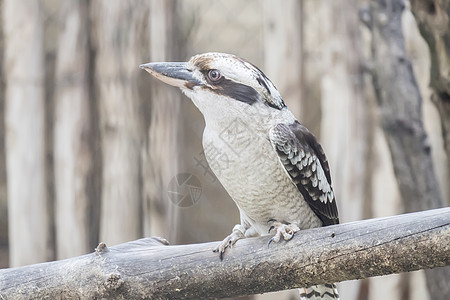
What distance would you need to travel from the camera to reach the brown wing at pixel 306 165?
2.28m

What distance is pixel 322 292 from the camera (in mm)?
2537

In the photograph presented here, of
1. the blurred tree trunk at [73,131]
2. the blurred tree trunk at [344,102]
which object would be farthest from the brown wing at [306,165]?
the blurred tree trunk at [73,131]

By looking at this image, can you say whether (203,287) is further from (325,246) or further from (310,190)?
(310,190)

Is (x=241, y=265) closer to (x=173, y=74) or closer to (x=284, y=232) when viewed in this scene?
(x=284, y=232)

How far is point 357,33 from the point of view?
4.16 metres

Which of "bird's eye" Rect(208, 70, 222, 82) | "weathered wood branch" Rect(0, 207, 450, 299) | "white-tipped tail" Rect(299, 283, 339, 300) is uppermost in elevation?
"bird's eye" Rect(208, 70, 222, 82)

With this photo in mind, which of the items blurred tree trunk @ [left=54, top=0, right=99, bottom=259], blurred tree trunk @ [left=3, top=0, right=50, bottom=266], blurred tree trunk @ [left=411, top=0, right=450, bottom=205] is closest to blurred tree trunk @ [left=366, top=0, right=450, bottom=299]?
blurred tree trunk @ [left=411, top=0, right=450, bottom=205]

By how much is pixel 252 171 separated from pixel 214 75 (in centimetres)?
32

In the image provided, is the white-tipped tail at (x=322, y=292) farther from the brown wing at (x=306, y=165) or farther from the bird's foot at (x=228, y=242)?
the bird's foot at (x=228, y=242)

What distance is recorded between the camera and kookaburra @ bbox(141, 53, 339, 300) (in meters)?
2.22

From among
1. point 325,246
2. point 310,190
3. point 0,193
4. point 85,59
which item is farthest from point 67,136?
point 325,246

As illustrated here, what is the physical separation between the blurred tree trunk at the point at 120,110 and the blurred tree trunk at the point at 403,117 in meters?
1.55

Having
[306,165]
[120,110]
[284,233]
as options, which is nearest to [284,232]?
[284,233]

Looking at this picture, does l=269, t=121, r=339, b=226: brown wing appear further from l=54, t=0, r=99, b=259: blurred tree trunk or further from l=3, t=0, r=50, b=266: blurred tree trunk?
l=3, t=0, r=50, b=266: blurred tree trunk
